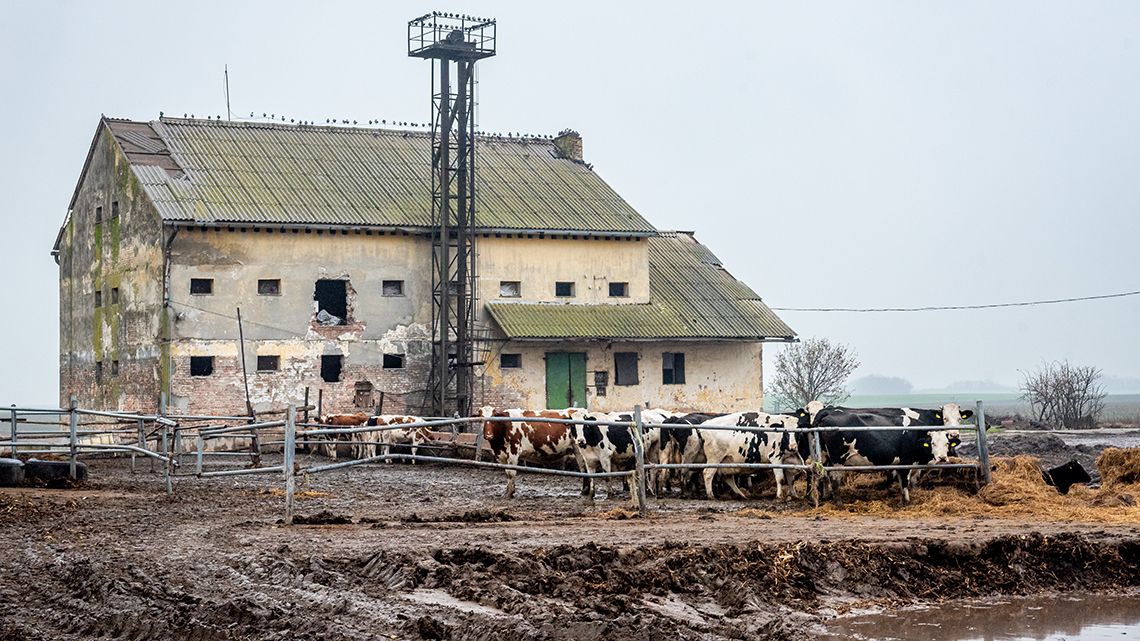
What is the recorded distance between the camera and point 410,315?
4100 cm

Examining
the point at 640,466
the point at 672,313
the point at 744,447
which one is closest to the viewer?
the point at 640,466

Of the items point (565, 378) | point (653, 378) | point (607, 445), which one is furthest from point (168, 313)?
point (607, 445)

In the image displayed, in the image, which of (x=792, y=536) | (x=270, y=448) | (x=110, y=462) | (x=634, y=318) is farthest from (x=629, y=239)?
(x=792, y=536)

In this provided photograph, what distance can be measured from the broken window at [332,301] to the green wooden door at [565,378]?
5.85 meters

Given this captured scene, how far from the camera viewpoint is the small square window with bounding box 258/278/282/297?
39031 millimetres

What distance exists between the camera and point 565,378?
4219cm

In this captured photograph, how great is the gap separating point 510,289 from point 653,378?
493cm

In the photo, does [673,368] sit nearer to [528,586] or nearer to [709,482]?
[709,482]

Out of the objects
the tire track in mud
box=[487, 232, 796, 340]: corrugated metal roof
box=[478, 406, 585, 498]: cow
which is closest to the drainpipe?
box=[487, 232, 796, 340]: corrugated metal roof

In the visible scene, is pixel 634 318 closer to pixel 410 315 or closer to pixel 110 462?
pixel 410 315

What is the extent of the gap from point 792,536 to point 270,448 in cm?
2272

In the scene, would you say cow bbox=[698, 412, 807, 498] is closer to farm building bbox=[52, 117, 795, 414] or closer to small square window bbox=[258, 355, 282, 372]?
farm building bbox=[52, 117, 795, 414]

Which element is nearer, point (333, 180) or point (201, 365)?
point (201, 365)

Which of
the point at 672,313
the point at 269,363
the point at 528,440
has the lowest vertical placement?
the point at 528,440
